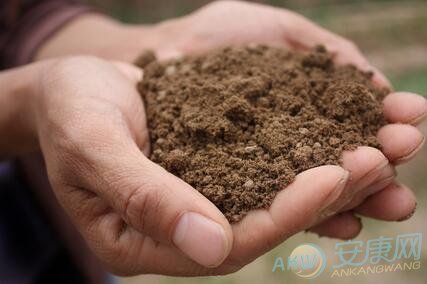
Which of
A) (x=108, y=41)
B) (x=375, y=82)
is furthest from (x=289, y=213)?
(x=108, y=41)

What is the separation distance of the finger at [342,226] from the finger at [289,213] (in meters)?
0.38

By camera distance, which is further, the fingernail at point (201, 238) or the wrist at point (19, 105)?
the wrist at point (19, 105)

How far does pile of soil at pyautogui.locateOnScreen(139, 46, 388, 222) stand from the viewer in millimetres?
1171

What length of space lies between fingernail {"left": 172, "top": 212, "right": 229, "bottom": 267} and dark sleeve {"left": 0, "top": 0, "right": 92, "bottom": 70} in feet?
3.91

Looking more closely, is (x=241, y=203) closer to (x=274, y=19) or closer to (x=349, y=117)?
(x=349, y=117)

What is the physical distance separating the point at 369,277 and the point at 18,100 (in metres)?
1.45

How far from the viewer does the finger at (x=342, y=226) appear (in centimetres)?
146

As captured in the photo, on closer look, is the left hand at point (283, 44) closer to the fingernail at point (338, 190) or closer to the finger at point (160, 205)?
the fingernail at point (338, 190)

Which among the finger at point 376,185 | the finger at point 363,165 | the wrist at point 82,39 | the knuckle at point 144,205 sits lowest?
the wrist at point 82,39

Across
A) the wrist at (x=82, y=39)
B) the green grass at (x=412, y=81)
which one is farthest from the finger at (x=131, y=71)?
the green grass at (x=412, y=81)

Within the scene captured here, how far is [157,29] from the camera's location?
2.00 meters
